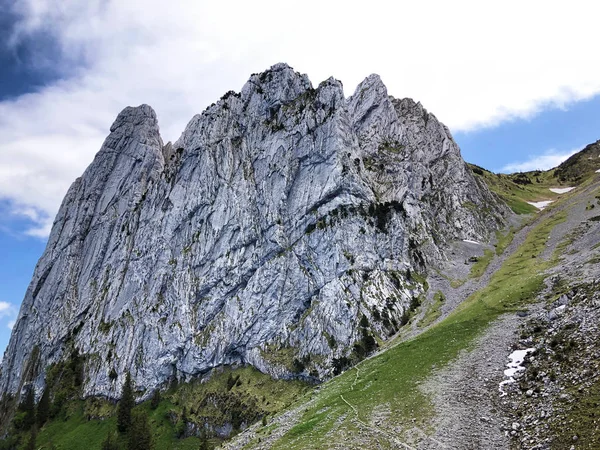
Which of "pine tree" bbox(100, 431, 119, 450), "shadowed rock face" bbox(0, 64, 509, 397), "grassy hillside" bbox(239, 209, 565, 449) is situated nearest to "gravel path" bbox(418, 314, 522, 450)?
"grassy hillside" bbox(239, 209, 565, 449)

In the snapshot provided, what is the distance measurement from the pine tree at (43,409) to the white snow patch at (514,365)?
459 feet

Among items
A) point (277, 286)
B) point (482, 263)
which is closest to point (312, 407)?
point (277, 286)

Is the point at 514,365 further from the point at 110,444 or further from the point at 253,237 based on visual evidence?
the point at 253,237

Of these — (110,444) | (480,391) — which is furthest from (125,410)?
(480,391)

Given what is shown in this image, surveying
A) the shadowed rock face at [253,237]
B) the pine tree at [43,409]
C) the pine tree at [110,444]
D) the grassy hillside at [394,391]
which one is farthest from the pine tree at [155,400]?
the grassy hillside at [394,391]

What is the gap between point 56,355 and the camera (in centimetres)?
14588

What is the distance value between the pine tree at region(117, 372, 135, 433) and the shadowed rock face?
7195 millimetres

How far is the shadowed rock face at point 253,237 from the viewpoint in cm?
11288

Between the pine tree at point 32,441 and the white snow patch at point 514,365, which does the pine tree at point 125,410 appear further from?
the white snow patch at point 514,365

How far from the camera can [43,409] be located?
411ft

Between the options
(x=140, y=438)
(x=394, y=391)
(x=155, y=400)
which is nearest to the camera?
(x=394, y=391)

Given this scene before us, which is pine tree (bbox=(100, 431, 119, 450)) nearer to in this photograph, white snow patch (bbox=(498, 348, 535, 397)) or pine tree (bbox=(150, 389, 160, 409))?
pine tree (bbox=(150, 389, 160, 409))

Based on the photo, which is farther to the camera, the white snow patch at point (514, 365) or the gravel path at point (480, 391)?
the white snow patch at point (514, 365)

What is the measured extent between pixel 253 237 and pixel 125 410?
61184 millimetres
